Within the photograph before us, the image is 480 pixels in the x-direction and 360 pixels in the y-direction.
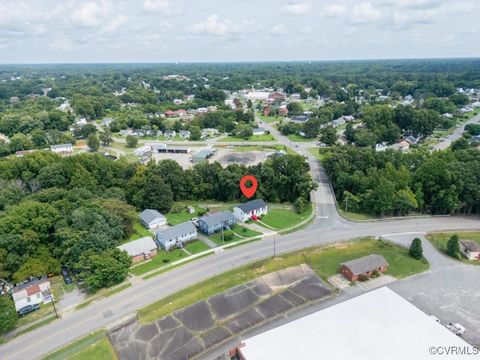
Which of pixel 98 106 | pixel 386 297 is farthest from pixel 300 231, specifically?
pixel 98 106

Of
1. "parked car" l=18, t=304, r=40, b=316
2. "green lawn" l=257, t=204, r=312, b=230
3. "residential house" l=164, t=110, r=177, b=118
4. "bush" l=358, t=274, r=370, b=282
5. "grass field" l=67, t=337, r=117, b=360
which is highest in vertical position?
"residential house" l=164, t=110, r=177, b=118

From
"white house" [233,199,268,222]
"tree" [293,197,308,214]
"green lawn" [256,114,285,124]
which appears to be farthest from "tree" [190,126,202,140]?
"tree" [293,197,308,214]

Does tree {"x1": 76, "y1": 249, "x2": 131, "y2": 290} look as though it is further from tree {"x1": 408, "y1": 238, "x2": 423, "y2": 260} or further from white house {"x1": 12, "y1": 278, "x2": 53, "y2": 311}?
tree {"x1": 408, "y1": 238, "x2": 423, "y2": 260}

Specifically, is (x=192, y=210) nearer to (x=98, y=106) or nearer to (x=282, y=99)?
(x=98, y=106)

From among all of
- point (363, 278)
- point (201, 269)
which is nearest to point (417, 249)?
point (363, 278)

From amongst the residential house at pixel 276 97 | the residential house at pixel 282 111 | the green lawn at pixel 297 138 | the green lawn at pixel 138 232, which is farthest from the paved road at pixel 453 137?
the residential house at pixel 276 97

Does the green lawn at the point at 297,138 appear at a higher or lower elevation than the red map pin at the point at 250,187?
lower

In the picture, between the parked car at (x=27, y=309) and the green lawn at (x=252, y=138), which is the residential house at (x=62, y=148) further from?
the parked car at (x=27, y=309)
